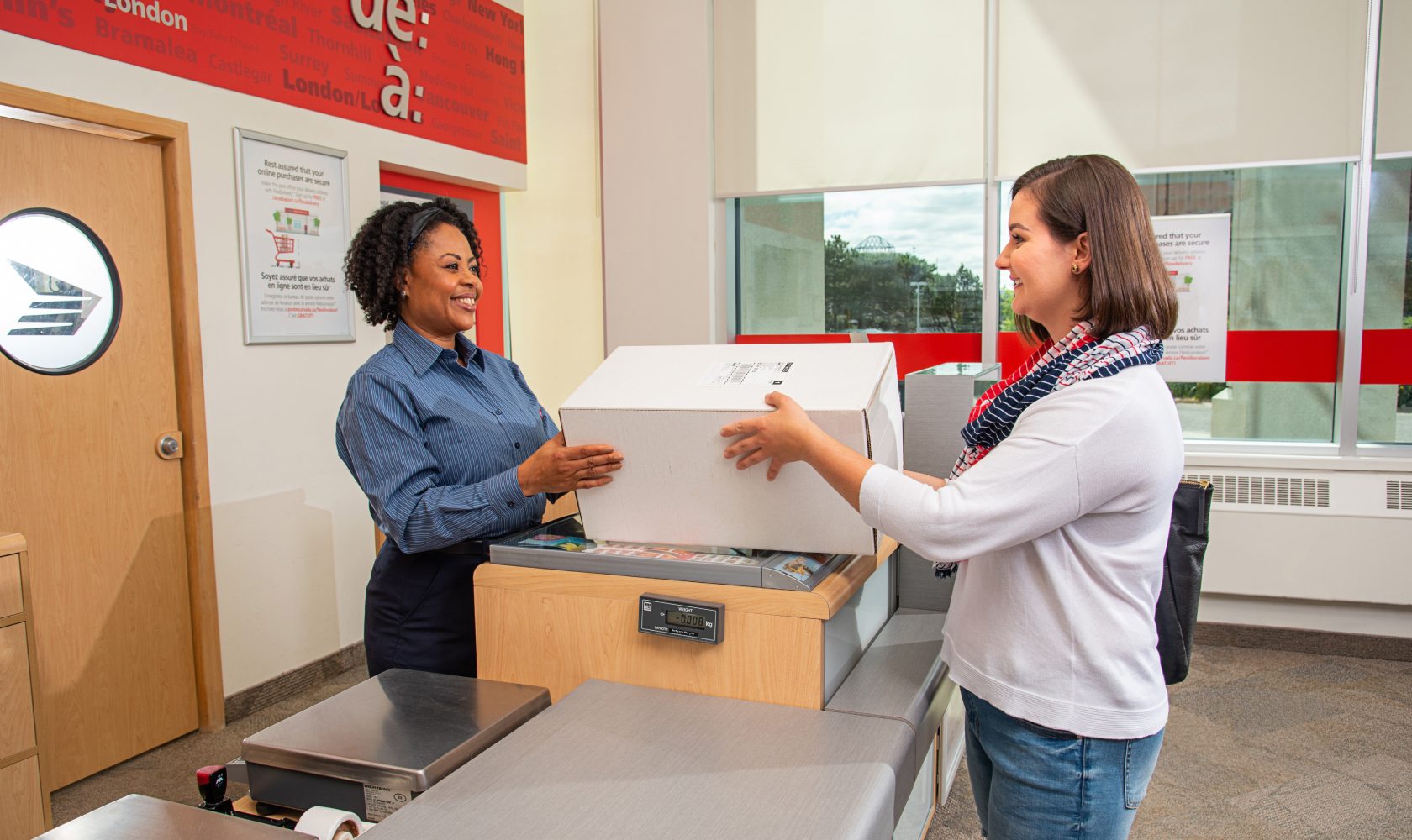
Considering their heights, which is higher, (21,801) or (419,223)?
(419,223)

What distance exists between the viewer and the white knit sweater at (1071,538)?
3.43 ft

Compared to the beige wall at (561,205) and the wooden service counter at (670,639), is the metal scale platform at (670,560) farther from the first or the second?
the beige wall at (561,205)

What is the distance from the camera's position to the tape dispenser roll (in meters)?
1.12

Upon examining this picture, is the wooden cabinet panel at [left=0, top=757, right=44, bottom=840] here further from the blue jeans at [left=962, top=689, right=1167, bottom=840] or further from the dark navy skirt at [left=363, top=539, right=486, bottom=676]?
the blue jeans at [left=962, top=689, right=1167, bottom=840]

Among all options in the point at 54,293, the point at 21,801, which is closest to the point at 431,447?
the point at 21,801

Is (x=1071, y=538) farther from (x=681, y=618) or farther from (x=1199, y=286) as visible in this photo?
(x=1199, y=286)

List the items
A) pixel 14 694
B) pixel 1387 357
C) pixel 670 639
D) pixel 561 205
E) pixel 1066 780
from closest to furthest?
pixel 1066 780, pixel 670 639, pixel 14 694, pixel 1387 357, pixel 561 205

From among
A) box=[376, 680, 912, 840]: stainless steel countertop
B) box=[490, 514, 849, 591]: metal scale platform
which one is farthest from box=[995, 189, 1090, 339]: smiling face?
box=[376, 680, 912, 840]: stainless steel countertop

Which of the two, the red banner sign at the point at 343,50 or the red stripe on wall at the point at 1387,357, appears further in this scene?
the red stripe on wall at the point at 1387,357

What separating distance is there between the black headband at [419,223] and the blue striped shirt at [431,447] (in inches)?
6.2

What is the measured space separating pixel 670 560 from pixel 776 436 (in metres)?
0.31

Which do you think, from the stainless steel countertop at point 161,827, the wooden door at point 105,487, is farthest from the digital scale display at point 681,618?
the wooden door at point 105,487

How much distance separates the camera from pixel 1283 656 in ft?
12.3

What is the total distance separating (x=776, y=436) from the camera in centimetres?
121
